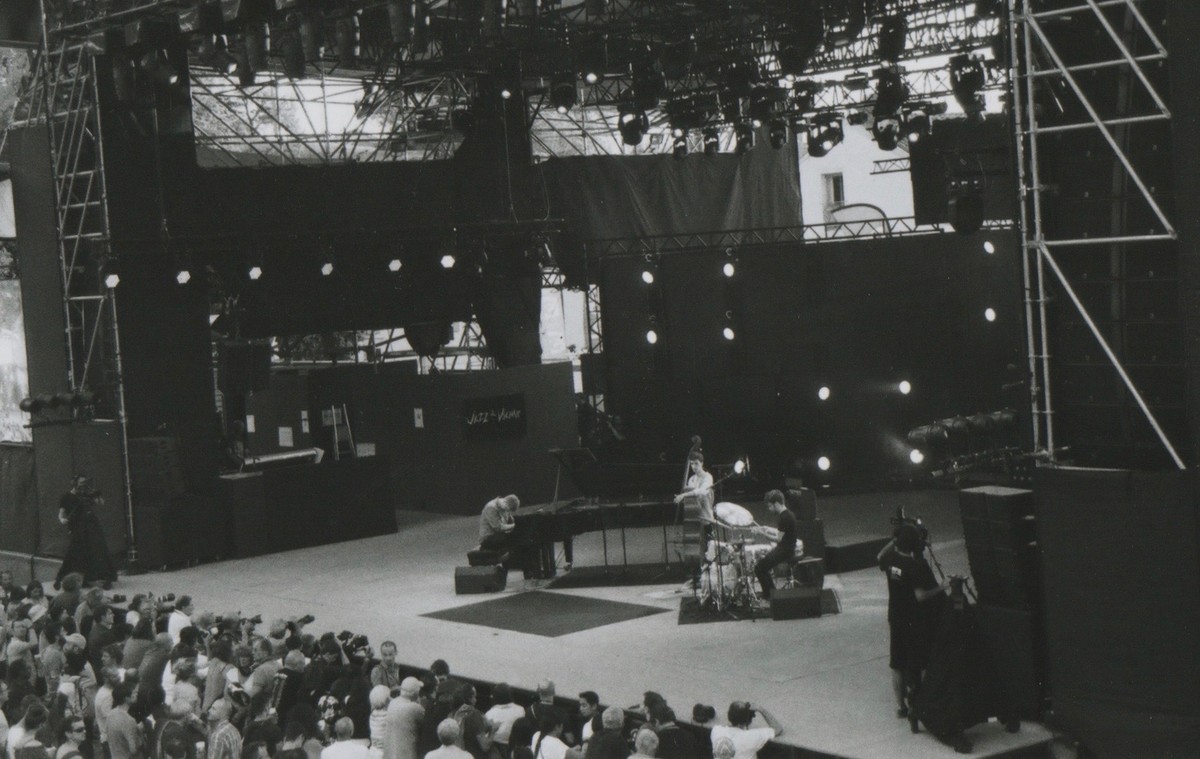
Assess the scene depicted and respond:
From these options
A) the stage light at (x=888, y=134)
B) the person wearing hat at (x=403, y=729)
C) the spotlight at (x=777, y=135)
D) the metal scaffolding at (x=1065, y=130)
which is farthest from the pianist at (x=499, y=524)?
the spotlight at (x=777, y=135)

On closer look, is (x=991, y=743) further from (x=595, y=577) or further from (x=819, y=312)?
(x=819, y=312)

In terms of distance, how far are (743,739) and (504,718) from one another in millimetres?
1497

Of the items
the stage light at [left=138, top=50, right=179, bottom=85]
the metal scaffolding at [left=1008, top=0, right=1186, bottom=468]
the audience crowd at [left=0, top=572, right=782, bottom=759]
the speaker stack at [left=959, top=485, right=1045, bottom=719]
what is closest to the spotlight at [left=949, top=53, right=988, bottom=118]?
the metal scaffolding at [left=1008, top=0, right=1186, bottom=468]

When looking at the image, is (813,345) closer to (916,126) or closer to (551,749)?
(916,126)

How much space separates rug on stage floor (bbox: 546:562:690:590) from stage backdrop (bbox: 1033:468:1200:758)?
661cm

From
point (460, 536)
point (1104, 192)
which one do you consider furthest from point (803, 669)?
point (460, 536)

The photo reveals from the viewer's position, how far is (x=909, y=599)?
388 inches

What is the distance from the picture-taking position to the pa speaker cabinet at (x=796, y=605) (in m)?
13.5

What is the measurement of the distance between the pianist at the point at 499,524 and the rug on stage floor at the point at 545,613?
84 centimetres

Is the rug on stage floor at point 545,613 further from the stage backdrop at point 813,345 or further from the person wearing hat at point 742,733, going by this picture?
the stage backdrop at point 813,345

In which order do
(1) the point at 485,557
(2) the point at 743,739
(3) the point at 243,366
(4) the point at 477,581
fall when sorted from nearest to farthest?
(2) the point at 743,739 → (4) the point at 477,581 → (1) the point at 485,557 → (3) the point at 243,366

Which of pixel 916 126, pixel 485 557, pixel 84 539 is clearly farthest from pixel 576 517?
pixel 916 126

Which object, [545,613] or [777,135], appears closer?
[545,613]

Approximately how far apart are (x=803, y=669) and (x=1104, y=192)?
174 inches
